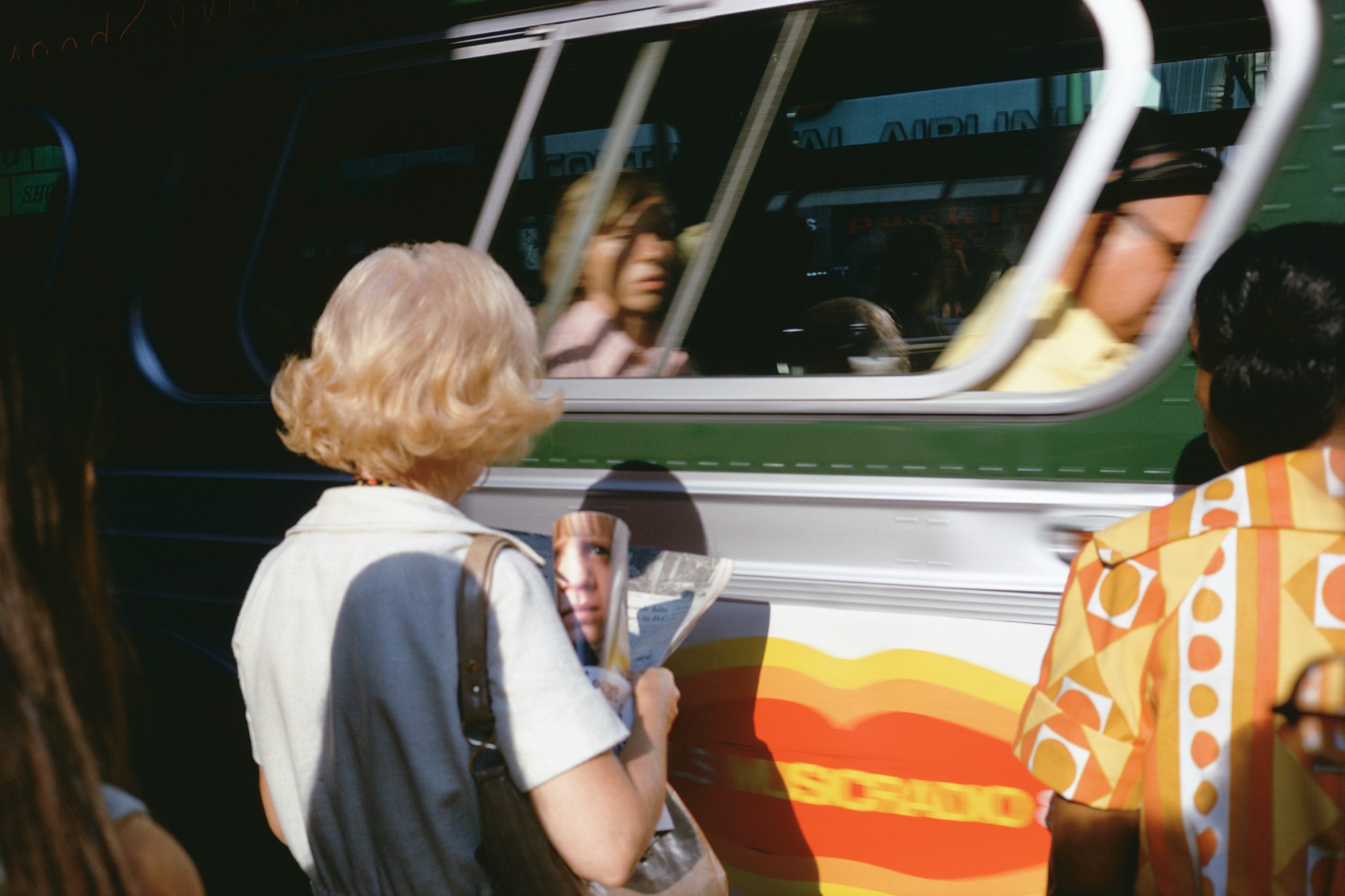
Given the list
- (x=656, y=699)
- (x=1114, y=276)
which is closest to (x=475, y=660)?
(x=656, y=699)

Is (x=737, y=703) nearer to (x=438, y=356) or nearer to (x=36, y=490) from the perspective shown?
(x=438, y=356)

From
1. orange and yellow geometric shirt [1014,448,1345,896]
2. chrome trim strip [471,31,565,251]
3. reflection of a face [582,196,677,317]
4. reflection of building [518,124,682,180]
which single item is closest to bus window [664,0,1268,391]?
reflection of a face [582,196,677,317]

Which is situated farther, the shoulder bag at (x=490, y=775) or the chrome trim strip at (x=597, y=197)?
the chrome trim strip at (x=597, y=197)

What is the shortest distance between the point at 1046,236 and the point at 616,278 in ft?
2.80

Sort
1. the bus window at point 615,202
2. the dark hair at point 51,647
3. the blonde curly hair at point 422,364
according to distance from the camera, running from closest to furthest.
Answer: the dark hair at point 51,647, the blonde curly hair at point 422,364, the bus window at point 615,202

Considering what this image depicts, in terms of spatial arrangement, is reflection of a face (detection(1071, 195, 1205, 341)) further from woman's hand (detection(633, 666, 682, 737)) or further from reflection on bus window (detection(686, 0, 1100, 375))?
woman's hand (detection(633, 666, 682, 737))

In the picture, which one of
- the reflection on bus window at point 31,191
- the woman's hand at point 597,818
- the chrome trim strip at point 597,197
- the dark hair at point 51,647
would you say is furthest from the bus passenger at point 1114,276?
the reflection on bus window at point 31,191

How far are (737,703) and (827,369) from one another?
658 millimetres

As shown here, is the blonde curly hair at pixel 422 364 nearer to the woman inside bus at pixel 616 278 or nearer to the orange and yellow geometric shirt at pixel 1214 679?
the orange and yellow geometric shirt at pixel 1214 679

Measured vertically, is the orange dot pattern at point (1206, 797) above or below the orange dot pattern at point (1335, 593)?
below

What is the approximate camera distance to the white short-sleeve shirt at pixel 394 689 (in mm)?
1163

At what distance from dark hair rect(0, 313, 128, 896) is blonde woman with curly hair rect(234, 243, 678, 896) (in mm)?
386

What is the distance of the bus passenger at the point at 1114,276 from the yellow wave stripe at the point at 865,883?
786 mm

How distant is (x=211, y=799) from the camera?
2508 mm
